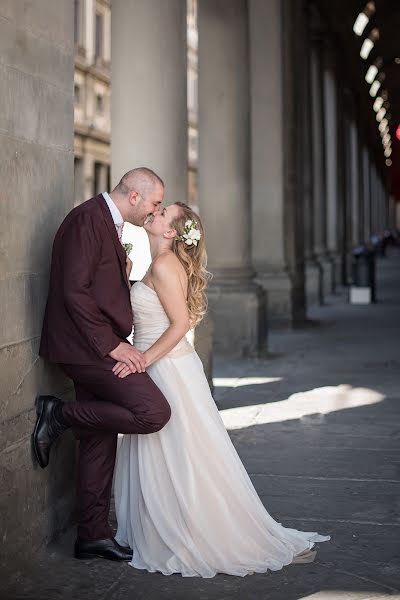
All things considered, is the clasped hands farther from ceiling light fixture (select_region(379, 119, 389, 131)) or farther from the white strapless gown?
ceiling light fixture (select_region(379, 119, 389, 131))

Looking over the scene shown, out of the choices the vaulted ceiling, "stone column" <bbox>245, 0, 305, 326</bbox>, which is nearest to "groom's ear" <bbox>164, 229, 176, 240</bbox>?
"stone column" <bbox>245, 0, 305, 326</bbox>

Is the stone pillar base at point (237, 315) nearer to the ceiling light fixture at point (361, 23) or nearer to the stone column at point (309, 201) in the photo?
the stone column at point (309, 201)

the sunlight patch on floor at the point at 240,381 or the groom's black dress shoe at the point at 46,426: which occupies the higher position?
the groom's black dress shoe at the point at 46,426

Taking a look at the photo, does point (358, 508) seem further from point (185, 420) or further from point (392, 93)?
point (392, 93)

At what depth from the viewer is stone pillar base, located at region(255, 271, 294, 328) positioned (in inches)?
627

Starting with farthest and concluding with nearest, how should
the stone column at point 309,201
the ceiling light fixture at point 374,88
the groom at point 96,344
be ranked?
the ceiling light fixture at point 374,88 → the stone column at point 309,201 → the groom at point 96,344

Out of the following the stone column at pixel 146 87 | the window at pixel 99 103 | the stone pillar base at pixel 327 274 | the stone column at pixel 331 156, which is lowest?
the stone pillar base at pixel 327 274

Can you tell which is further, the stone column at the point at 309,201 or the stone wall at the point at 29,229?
the stone column at the point at 309,201

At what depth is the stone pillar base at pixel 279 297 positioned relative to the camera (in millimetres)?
15930

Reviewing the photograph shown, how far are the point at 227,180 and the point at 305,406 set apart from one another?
4.36m

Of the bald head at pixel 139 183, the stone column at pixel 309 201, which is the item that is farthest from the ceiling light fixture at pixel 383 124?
the bald head at pixel 139 183

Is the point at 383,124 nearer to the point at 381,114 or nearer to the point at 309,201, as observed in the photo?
the point at 381,114

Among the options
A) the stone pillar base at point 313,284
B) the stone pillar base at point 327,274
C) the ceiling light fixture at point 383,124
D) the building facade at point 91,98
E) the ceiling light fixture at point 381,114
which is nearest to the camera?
the stone pillar base at point 313,284

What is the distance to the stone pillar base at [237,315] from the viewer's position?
12547 mm
